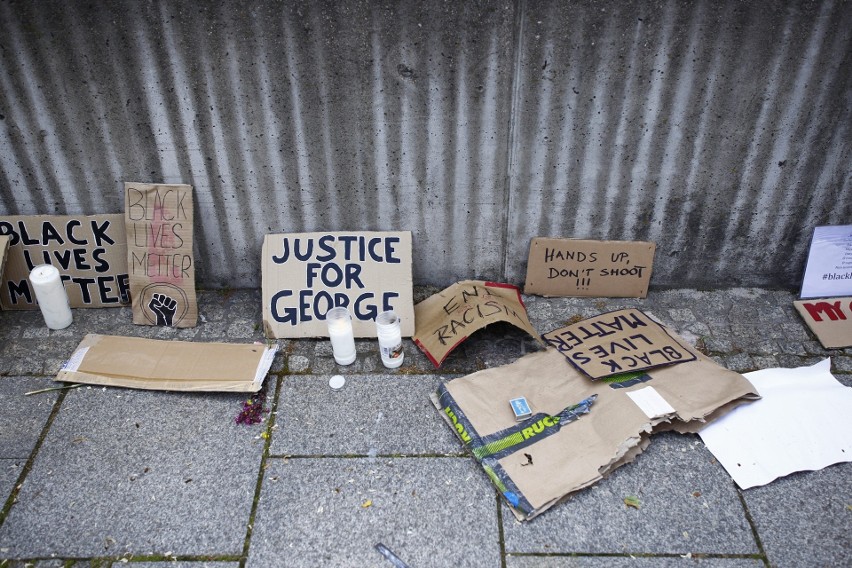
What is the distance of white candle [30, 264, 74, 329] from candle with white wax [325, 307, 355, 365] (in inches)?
56.9

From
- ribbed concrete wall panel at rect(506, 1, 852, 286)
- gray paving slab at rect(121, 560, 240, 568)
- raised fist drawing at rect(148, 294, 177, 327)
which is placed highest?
ribbed concrete wall panel at rect(506, 1, 852, 286)

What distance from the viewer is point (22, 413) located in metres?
3.01

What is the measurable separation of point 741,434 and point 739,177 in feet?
4.40

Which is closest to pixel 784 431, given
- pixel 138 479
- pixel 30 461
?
pixel 138 479

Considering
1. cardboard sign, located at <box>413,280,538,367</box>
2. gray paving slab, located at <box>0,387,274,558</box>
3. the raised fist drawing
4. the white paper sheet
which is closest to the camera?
gray paving slab, located at <box>0,387,274,558</box>

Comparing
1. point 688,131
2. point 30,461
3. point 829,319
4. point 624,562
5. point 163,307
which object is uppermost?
point 688,131

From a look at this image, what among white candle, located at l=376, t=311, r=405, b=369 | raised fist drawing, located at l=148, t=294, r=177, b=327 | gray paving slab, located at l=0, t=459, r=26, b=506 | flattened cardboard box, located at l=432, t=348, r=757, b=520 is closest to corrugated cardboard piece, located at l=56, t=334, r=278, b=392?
raised fist drawing, located at l=148, t=294, r=177, b=327

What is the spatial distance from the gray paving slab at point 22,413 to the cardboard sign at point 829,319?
3.86 meters

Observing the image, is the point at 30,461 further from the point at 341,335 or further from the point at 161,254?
the point at 341,335

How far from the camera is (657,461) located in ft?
9.05

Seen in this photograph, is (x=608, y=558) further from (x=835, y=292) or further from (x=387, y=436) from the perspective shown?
(x=835, y=292)

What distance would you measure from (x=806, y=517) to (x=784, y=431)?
39cm

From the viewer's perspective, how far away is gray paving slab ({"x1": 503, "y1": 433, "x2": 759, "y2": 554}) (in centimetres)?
245

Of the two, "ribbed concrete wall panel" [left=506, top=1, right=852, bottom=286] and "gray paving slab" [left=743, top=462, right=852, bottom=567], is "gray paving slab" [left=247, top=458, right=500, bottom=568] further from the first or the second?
"ribbed concrete wall panel" [left=506, top=1, right=852, bottom=286]
